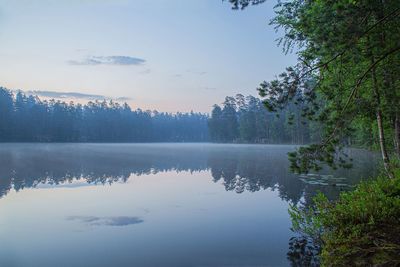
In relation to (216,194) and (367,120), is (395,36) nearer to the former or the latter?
(367,120)

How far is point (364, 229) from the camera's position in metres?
6.34

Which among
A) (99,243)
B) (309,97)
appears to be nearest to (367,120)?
(309,97)

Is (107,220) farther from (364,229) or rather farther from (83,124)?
(83,124)

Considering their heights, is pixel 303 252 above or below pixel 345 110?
below

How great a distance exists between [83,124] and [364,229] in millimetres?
136018

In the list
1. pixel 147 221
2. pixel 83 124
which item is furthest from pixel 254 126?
pixel 147 221

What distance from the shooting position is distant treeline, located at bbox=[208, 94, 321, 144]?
94531 millimetres

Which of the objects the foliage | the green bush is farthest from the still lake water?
the foliage

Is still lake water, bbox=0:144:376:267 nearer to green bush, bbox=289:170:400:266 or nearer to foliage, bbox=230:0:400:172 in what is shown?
green bush, bbox=289:170:400:266

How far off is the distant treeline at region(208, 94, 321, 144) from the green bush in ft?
258

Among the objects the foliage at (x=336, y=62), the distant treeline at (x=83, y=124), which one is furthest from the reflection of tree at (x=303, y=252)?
the distant treeline at (x=83, y=124)

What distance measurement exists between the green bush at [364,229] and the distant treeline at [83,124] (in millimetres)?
107180

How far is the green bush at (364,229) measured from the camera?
5.48m

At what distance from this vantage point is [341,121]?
834 cm
